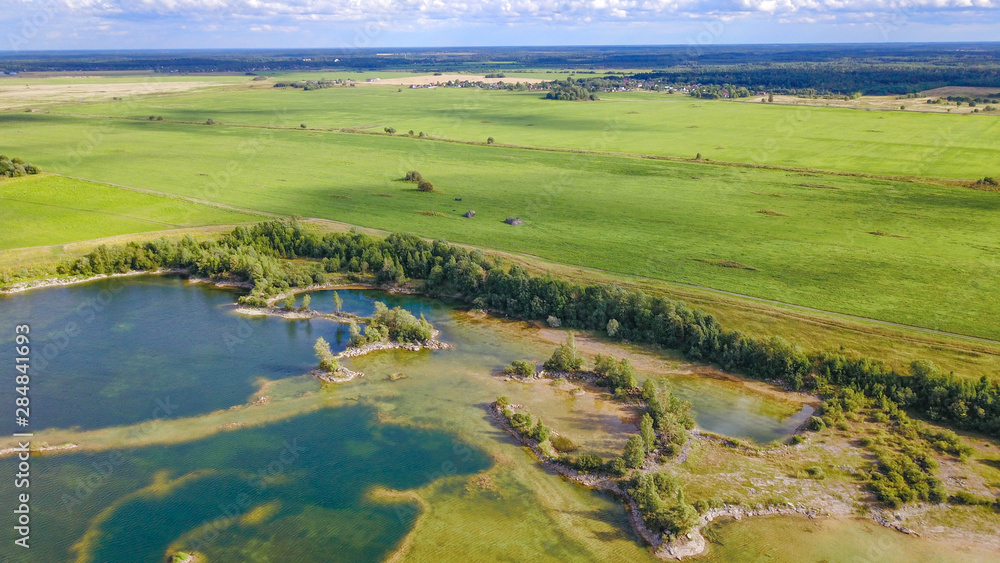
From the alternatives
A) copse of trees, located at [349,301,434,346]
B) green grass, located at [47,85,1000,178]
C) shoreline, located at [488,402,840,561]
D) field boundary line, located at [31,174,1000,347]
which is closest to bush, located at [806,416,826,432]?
shoreline, located at [488,402,840,561]

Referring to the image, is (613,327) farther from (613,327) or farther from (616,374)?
(616,374)

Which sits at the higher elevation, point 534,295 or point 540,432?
point 534,295

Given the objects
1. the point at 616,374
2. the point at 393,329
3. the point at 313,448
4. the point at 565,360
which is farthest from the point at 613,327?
the point at 313,448

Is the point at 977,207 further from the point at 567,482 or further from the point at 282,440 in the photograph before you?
the point at 282,440

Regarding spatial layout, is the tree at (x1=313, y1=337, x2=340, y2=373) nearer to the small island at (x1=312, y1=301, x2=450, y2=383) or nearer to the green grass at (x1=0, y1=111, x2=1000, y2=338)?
the small island at (x1=312, y1=301, x2=450, y2=383)

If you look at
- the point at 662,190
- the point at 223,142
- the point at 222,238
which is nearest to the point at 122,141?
the point at 223,142
